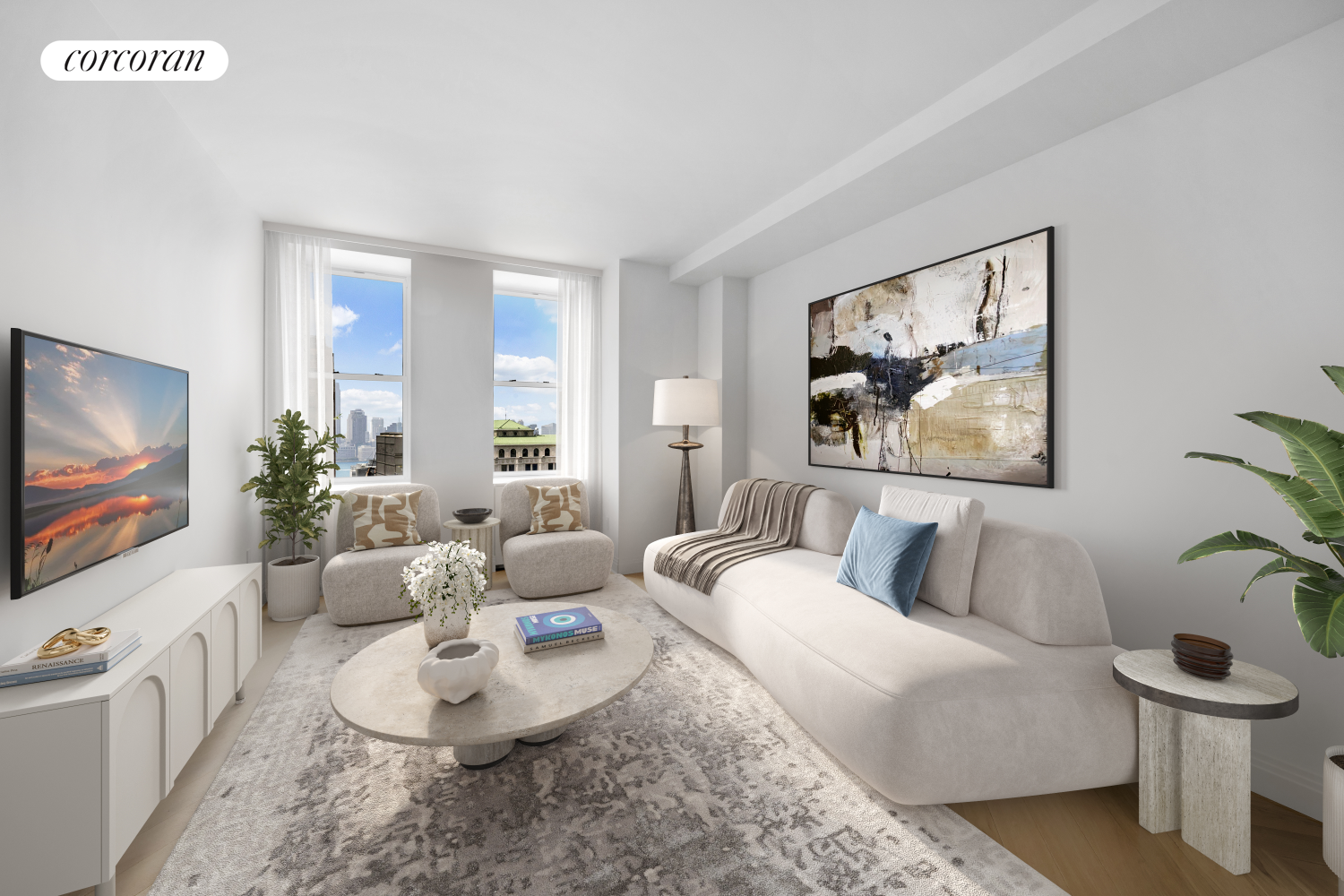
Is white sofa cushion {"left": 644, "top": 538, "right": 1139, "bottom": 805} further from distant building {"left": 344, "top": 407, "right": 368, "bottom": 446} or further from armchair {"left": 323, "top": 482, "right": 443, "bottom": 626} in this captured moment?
distant building {"left": 344, "top": 407, "right": 368, "bottom": 446}

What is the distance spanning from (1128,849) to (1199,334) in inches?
69.7

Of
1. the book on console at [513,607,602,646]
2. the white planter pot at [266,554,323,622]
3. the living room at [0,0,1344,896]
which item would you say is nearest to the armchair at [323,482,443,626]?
the living room at [0,0,1344,896]

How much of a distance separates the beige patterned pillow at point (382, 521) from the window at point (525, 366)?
1073 mm

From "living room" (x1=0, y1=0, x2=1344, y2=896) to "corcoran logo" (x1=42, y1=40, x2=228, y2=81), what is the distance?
0.04m

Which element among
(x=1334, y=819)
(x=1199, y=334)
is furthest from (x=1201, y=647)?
(x=1199, y=334)

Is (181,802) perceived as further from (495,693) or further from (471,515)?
(471,515)

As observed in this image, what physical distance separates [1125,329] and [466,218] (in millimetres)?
3789

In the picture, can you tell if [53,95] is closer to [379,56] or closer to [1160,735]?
[379,56]

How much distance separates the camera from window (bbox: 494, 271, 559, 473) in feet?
16.0

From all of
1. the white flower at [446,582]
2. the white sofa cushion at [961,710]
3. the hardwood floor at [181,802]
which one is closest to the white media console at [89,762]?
the hardwood floor at [181,802]

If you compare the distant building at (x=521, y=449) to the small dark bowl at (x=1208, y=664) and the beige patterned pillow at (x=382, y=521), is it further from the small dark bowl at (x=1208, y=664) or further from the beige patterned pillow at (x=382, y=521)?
the small dark bowl at (x=1208, y=664)

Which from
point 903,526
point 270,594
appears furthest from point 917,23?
point 270,594

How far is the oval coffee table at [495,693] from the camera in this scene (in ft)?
5.15

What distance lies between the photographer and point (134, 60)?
2.00m
